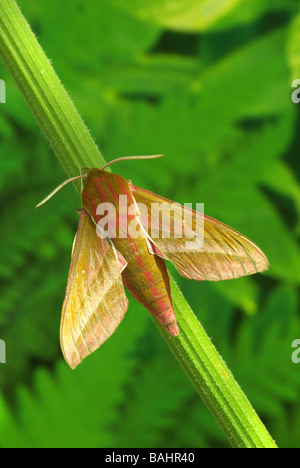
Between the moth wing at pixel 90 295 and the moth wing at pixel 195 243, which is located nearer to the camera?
the moth wing at pixel 90 295

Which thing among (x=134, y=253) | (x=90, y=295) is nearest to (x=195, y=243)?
(x=134, y=253)

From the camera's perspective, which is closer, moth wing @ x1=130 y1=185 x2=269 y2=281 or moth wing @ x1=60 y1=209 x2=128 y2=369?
moth wing @ x1=60 y1=209 x2=128 y2=369

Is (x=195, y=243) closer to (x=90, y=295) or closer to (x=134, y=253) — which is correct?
(x=134, y=253)

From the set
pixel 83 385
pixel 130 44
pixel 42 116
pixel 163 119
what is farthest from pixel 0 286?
pixel 42 116

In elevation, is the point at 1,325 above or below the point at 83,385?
above

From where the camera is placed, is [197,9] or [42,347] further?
[42,347]

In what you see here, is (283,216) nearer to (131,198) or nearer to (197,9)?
(197,9)
